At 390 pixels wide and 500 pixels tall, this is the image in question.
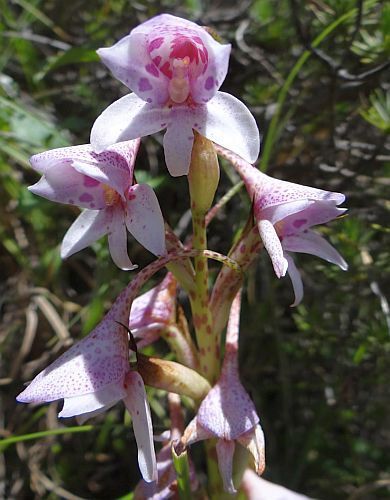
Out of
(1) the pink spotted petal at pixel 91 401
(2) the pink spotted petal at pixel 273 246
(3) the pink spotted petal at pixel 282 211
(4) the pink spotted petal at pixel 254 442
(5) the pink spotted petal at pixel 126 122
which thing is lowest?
(4) the pink spotted petal at pixel 254 442

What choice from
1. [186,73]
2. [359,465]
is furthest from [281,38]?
[359,465]

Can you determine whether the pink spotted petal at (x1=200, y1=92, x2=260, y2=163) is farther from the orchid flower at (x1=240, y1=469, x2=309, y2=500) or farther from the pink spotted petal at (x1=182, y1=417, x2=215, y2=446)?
the orchid flower at (x1=240, y1=469, x2=309, y2=500)

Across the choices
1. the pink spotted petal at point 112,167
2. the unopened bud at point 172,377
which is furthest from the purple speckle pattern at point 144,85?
the unopened bud at point 172,377

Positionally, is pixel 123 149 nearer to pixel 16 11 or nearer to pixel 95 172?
pixel 95 172

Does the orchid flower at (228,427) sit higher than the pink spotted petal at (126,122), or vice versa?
the pink spotted petal at (126,122)

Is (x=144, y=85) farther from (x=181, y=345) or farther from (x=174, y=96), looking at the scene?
(x=181, y=345)

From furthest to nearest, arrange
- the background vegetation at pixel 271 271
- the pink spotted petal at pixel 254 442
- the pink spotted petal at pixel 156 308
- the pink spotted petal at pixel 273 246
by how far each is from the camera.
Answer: the background vegetation at pixel 271 271, the pink spotted petal at pixel 156 308, the pink spotted petal at pixel 254 442, the pink spotted petal at pixel 273 246

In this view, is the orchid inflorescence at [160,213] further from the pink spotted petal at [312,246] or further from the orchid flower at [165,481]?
the orchid flower at [165,481]

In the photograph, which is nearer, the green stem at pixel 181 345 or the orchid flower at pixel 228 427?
the orchid flower at pixel 228 427
